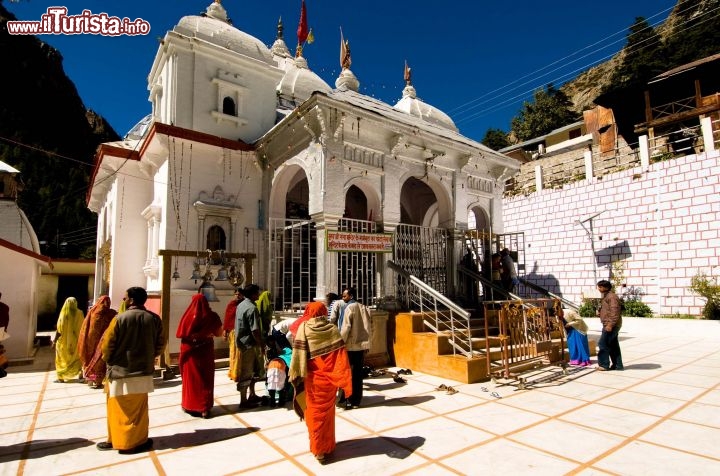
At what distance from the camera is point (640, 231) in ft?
46.9

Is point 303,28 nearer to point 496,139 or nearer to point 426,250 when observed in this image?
point 426,250

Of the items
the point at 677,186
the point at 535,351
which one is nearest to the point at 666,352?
the point at 535,351

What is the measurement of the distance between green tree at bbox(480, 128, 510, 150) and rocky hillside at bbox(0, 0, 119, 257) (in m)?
39.6

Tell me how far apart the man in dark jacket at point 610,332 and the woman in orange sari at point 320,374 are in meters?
5.58

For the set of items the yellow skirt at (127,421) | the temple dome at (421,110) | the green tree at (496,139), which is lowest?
the yellow skirt at (127,421)

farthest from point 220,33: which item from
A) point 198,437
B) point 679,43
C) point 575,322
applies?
point 679,43

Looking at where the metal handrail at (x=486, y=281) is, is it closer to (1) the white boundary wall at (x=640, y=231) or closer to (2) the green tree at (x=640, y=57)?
(1) the white boundary wall at (x=640, y=231)

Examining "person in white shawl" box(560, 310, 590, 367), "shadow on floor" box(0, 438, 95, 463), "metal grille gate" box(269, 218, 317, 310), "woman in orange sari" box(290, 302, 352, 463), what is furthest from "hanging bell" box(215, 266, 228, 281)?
"person in white shawl" box(560, 310, 590, 367)

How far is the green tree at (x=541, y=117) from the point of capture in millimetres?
38656

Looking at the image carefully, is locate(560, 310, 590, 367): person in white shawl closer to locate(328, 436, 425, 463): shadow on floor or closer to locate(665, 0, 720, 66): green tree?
locate(328, 436, 425, 463): shadow on floor

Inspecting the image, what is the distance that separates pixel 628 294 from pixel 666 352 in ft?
20.0

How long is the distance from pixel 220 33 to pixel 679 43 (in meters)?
35.8

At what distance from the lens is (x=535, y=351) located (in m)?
6.86

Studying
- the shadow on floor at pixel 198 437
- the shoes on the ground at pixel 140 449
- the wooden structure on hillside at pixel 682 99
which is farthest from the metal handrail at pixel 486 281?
the wooden structure on hillside at pixel 682 99
